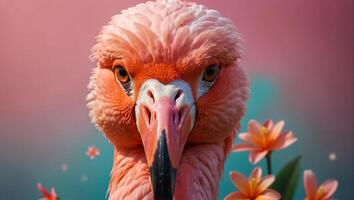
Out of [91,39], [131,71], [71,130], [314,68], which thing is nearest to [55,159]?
[71,130]

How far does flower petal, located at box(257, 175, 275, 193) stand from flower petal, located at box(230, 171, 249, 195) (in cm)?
4

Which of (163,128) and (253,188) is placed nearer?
(163,128)

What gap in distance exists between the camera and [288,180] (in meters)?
1.66

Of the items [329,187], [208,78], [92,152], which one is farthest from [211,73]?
[329,187]

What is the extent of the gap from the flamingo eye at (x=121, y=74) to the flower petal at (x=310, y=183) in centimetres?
78

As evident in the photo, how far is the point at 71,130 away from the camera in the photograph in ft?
5.42

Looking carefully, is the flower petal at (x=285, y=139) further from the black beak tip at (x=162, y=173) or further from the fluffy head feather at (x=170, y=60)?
the black beak tip at (x=162, y=173)

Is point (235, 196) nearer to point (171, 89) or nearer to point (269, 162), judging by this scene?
point (269, 162)

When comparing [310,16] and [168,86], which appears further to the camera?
[310,16]

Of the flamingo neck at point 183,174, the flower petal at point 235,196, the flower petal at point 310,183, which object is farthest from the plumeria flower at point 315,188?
the flamingo neck at point 183,174

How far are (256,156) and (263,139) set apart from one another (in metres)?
0.05

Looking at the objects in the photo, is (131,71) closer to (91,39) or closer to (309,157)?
(91,39)

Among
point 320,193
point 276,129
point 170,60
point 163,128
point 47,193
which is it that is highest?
point 170,60

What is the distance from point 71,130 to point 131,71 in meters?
0.63
